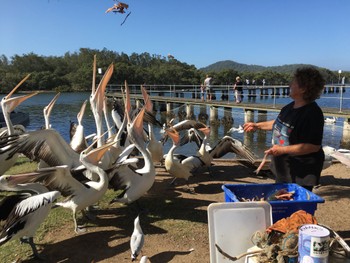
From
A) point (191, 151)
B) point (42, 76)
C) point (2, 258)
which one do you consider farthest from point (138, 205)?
point (42, 76)

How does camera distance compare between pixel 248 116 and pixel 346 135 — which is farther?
pixel 248 116

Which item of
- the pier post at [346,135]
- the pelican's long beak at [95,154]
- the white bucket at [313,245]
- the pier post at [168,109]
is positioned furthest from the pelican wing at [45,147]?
the pier post at [168,109]

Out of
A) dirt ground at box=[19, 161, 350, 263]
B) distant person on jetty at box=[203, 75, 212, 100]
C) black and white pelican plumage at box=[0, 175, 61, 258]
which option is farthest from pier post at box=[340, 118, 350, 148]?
black and white pelican plumage at box=[0, 175, 61, 258]

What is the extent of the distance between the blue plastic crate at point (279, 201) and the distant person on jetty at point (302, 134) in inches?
8.8

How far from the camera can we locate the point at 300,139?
2982mm

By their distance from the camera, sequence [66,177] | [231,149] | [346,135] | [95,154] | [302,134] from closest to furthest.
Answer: [302,134]
[66,177]
[95,154]
[231,149]
[346,135]

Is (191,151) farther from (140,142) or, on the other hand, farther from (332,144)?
(140,142)

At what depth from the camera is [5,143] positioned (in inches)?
170

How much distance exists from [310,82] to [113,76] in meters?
52.5

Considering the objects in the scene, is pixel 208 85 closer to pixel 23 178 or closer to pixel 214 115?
pixel 214 115

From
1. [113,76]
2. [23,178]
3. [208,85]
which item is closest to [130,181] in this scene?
[23,178]

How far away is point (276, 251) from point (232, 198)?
60 cm

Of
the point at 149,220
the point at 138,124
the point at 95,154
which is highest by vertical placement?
the point at 138,124

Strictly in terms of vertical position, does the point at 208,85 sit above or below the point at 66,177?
above
